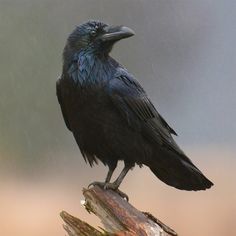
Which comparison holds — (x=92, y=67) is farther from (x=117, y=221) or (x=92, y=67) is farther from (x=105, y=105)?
(x=117, y=221)

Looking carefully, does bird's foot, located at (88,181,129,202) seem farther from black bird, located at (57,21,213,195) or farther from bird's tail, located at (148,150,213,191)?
bird's tail, located at (148,150,213,191)

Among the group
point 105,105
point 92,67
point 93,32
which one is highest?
point 93,32

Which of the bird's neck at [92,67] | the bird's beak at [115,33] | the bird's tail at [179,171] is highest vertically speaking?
the bird's beak at [115,33]

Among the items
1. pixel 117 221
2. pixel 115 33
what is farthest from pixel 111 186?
pixel 115 33

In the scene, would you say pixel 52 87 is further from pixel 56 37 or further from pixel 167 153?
pixel 167 153

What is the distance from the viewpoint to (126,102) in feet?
6.28

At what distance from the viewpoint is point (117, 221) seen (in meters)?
1.70

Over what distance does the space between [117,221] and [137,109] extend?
400mm

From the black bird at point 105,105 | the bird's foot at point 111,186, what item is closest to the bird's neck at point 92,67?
the black bird at point 105,105

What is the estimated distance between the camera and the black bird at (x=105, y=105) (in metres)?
1.88

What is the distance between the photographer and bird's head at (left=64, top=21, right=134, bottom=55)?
6.22ft

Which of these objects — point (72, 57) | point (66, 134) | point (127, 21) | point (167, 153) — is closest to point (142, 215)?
point (167, 153)

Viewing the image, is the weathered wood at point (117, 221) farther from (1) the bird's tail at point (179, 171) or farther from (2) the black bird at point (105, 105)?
(1) the bird's tail at point (179, 171)

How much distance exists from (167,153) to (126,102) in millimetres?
243
